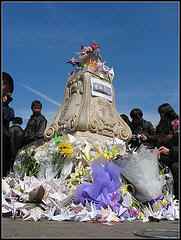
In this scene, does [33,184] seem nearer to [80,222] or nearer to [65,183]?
[65,183]

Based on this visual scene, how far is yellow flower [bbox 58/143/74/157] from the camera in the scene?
8539 mm

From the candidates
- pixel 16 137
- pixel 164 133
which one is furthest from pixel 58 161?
pixel 164 133

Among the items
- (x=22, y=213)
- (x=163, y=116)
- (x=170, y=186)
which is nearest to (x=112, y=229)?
(x=22, y=213)

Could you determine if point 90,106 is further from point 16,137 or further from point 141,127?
point 16,137

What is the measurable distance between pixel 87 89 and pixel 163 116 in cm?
139

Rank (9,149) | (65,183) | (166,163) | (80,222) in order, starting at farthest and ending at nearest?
(166,163) < (65,183) < (9,149) < (80,222)

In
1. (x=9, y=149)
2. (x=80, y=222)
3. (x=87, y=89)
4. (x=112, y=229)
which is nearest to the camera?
(x=112, y=229)

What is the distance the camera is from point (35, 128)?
931 centimetres

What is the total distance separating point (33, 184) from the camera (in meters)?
8.02

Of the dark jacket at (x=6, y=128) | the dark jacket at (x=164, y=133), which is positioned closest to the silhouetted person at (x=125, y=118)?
the dark jacket at (x=164, y=133)

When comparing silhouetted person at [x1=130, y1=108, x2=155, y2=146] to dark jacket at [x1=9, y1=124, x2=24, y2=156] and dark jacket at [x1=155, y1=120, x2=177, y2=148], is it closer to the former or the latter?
dark jacket at [x1=155, y1=120, x2=177, y2=148]

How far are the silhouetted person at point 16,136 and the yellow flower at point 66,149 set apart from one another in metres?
0.68

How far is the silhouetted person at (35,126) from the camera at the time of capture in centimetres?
924

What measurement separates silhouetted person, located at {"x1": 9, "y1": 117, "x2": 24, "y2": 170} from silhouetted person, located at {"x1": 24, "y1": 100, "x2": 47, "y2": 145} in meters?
0.32
